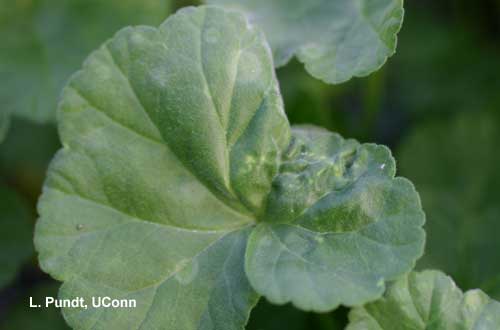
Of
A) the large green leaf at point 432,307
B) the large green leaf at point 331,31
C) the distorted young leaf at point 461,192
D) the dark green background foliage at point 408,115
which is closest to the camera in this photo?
the large green leaf at point 432,307

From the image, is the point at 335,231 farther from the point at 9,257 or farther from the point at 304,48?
the point at 9,257

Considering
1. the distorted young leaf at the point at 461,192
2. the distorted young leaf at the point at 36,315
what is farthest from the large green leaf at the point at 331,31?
the distorted young leaf at the point at 36,315

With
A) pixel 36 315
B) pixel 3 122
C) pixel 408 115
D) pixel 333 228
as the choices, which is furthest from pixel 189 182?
pixel 408 115

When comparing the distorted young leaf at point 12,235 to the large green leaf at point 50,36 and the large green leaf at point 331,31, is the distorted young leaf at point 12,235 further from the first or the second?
the large green leaf at point 331,31

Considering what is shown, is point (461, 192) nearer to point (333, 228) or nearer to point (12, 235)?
point (333, 228)

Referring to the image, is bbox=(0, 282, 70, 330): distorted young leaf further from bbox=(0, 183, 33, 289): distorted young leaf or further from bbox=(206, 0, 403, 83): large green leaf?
bbox=(206, 0, 403, 83): large green leaf

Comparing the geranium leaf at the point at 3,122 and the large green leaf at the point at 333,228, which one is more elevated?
the large green leaf at the point at 333,228

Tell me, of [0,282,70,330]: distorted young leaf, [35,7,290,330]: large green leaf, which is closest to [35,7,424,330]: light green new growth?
[35,7,290,330]: large green leaf
